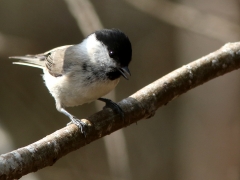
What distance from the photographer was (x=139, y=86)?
4.55 meters

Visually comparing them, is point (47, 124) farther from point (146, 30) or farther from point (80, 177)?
point (146, 30)

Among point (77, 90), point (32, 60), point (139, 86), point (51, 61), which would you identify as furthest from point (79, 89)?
point (139, 86)

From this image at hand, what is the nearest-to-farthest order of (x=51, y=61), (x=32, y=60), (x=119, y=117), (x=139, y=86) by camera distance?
(x=119, y=117) → (x=51, y=61) → (x=32, y=60) → (x=139, y=86)

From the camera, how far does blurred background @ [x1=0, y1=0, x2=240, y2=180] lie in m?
3.49

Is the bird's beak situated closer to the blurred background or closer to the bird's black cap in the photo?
the bird's black cap

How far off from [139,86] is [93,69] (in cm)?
244

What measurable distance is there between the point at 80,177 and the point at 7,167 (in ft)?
8.83

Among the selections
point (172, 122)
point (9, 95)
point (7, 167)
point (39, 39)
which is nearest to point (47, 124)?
point (9, 95)

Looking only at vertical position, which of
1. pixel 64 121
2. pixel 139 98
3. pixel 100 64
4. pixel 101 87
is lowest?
pixel 64 121

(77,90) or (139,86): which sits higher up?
(77,90)

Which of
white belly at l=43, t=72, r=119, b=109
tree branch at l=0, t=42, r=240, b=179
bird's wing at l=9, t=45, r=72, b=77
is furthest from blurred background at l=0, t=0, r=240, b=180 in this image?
tree branch at l=0, t=42, r=240, b=179

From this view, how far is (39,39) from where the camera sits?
4.05 m

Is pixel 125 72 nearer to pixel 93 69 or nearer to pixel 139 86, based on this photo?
pixel 93 69

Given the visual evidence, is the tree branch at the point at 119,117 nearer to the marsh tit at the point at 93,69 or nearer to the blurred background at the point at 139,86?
the marsh tit at the point at 93,69
